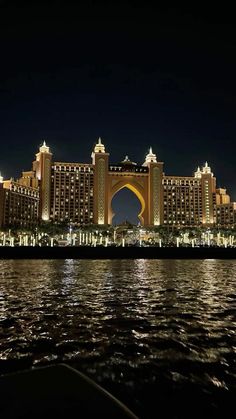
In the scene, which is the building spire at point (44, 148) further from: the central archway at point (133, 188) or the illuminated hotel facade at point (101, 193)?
the central archway at point (133, 188)

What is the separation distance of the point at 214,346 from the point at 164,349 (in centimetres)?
132

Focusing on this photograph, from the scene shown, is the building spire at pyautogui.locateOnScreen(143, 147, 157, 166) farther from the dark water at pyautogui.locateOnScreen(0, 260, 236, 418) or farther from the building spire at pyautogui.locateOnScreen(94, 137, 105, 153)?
the dark water at pyautogui.locateOnScreen(0, 260, 236, 418)

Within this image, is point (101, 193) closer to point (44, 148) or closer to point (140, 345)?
point (44, 148)

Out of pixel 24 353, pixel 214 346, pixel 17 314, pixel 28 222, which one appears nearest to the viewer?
pixel 24 353

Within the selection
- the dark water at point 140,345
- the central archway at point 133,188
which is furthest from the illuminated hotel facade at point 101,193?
the dark water at point 140,345

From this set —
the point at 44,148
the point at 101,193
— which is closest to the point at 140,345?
the point at 101,193

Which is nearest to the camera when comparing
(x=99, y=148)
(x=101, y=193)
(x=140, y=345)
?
(x=140, y=345)

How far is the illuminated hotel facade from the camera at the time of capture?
13238cm

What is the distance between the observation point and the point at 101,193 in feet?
440

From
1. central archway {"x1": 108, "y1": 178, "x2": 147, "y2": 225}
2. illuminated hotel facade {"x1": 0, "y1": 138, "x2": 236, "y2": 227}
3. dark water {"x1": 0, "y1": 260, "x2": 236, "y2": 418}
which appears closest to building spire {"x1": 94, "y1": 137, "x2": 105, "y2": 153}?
illuminated hotel facade {"x1": 0, "y1": 138, "x2": 236, "y2": 227}

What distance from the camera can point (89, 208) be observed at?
141625 mm

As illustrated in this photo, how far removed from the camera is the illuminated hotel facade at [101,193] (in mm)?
132375

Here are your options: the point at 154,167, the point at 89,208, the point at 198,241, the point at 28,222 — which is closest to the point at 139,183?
the point at 154,167

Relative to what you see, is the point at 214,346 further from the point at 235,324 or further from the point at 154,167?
the point at 154,167
